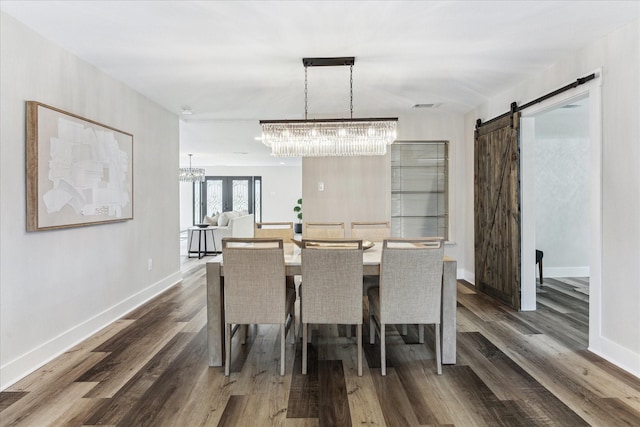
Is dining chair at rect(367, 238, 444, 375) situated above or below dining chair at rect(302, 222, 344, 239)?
below

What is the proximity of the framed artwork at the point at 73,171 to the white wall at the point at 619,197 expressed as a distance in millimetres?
3998

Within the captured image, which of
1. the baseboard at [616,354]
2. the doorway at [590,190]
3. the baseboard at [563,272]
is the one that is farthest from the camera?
the baseboard at [563,272]

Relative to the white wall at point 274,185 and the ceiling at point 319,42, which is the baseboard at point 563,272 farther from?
the white wall at point 274,185

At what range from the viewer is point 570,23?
8.29ft

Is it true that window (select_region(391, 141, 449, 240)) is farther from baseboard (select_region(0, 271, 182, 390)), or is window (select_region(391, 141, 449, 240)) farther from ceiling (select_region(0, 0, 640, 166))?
baseboard (select_region(0, 271, 182, 390))

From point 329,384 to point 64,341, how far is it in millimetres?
2089

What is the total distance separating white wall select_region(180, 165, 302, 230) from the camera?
494 inches

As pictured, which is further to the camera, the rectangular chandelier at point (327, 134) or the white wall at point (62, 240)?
the rectangular chandelier at point (327, 134)

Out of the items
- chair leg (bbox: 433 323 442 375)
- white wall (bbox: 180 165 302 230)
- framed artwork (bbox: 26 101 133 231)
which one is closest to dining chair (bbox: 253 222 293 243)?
framed artwork (bbox: 26 101 133 231)

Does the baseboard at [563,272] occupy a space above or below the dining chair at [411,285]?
below

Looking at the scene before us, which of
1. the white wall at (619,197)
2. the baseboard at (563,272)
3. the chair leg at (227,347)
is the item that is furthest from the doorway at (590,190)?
the chair leg at (227,347)

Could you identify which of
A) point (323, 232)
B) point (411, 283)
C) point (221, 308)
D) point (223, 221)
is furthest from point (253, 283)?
point (223, 221)

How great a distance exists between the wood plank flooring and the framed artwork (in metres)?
1.06

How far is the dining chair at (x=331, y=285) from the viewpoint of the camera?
2.39 metres
